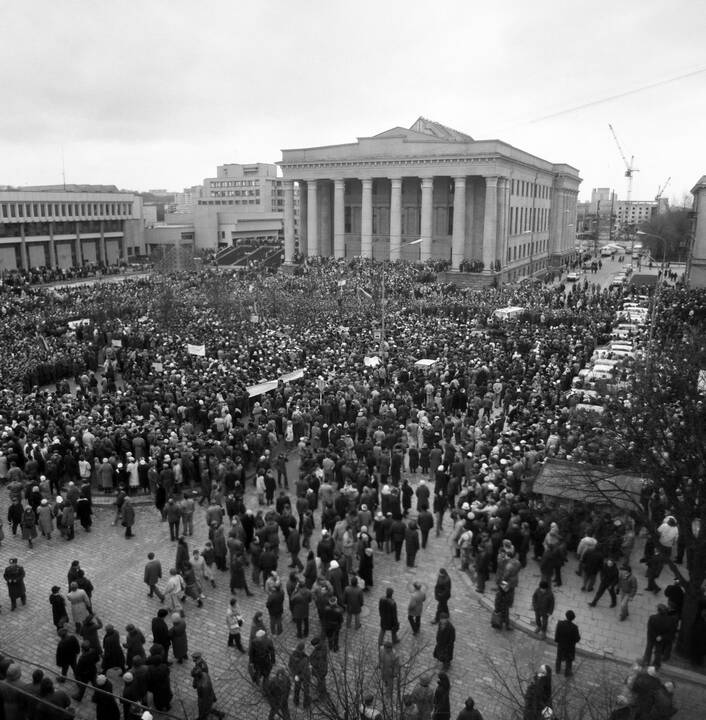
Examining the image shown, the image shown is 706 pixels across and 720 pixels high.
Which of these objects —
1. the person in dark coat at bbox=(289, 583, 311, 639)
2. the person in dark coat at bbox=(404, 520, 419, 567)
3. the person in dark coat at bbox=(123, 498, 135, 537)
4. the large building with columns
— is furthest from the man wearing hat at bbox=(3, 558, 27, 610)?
the large building with columns

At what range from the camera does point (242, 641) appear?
40.3 feet

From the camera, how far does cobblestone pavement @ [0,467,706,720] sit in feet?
35.6

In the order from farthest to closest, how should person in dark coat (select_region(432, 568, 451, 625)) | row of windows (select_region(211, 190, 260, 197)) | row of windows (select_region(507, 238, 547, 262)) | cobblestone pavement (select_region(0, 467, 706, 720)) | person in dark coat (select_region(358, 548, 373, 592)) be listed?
row of windows (select_region(211, 190, 260, 197)), row of windows (select_region(507, 238, 547, 262)), person in dark coat (select_region(358, 548, 373, 592)), person in dark coat (select_region(432, 568, 451, 625)), cobblestone pavement (select_region(0, 467, 706, 720))

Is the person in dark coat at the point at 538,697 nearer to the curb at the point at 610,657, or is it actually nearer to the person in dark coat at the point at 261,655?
the curb at the point at 610,657

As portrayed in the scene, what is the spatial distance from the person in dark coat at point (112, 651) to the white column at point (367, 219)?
6405 cm

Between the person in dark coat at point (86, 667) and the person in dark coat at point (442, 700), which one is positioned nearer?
the person in dark coat at point (442, 700)

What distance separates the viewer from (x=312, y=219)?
76.7 m

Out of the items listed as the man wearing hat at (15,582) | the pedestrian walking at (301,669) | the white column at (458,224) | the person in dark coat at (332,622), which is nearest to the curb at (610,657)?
the person in dark coat at (332,622)

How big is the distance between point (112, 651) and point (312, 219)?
2710 inches

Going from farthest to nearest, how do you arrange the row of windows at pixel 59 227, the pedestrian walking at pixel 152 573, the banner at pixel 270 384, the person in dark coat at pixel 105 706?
the row of windows at pixel 59 227 < the banner at pixel 270 384 < the pedestrian walking at pixel 152 573 < the person in dark coat at pixel 105 706

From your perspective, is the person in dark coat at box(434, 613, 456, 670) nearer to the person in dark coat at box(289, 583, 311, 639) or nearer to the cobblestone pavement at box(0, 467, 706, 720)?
the cobblestone pavement at box(0, 467, 706, 720)

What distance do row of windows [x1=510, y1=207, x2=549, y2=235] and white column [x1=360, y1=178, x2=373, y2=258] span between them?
49.7ft

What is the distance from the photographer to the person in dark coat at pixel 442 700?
956 centimetres

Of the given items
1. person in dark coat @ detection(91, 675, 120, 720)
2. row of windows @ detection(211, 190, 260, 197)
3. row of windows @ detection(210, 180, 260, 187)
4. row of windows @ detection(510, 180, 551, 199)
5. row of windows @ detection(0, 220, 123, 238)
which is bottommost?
person in dark coat @ detection(91, 675, 120, 720)
